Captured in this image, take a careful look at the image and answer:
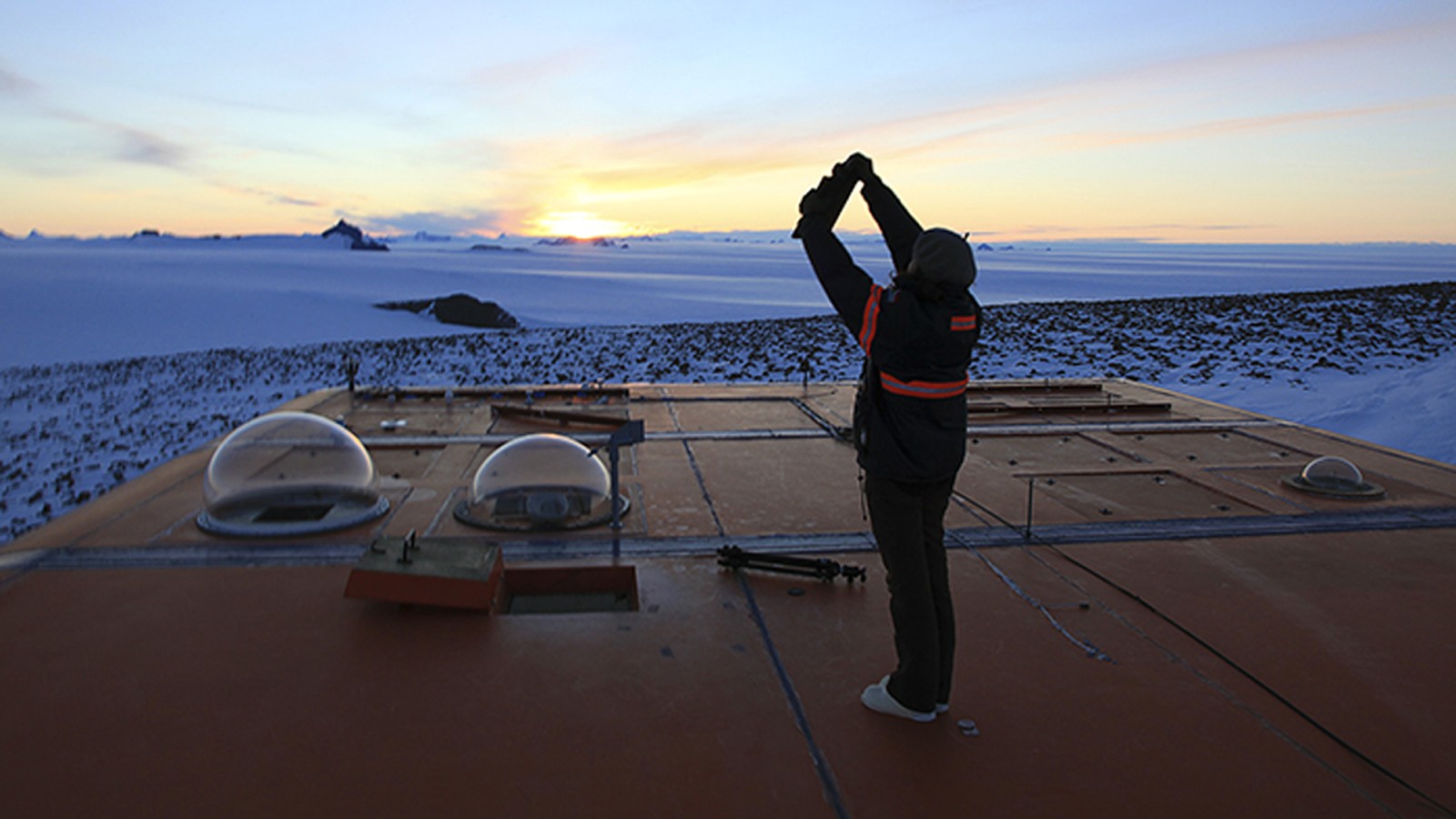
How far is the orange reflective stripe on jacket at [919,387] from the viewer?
305 centimetres

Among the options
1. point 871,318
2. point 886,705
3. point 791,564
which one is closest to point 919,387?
point 871,318

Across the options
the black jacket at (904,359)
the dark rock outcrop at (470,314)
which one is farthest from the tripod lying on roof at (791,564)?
the dark rock outcrop at (470,314)

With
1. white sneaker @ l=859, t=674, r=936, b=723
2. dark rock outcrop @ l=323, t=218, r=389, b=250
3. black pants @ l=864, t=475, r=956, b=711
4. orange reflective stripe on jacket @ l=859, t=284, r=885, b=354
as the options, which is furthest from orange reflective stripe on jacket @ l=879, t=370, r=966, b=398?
dark rock outcrop @ l=323, t=218, r=389, b=250

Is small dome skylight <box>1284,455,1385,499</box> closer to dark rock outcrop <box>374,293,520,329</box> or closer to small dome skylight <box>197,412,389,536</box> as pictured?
small dome skylight <box>197,412,389,536</box>

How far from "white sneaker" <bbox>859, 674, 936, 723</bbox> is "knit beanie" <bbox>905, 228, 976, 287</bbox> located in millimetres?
1592

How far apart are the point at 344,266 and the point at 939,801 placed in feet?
222

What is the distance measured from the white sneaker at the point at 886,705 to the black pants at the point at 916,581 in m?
0.03

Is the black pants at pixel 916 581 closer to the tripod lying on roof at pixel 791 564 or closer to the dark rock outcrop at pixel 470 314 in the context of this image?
the tripod lying on roof at pixel 791 564

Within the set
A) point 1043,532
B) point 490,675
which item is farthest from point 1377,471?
point 490,675

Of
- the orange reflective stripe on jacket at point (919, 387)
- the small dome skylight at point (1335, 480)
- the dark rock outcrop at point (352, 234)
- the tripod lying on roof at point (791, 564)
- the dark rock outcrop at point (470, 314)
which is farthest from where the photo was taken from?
the dark rock outcrop at point (352, 234)

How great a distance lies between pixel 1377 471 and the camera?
7.05 m

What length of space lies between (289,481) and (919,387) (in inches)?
183

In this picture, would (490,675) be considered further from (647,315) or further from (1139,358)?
(647,315)

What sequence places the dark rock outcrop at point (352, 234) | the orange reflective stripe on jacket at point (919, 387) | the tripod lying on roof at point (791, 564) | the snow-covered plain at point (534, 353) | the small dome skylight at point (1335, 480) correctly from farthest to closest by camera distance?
1. the dark rock outcrop at point (352, 234)
2. the snow-covered plain at point (534, 353)
3. the small dome skylight at point (1335, 480)
4. the tripod lying on roof at point (791, 564)
5. the orange reflective stripe on jacket at point (919, 387)
